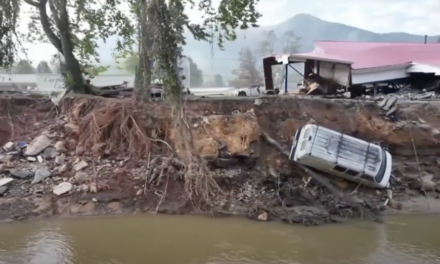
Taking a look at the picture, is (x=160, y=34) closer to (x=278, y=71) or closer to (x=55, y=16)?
(x=55, y=16)

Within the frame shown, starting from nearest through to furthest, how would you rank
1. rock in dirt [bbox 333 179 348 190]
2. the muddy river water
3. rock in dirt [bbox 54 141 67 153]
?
the muddy river water < rock in dirt [bbox 333 179 348 190] < rock in dirt [bbox 54 141 67 153]

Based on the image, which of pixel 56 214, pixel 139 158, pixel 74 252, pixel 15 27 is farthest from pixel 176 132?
pixel 15 27

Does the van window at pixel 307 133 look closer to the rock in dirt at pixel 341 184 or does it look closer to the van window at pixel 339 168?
the van window at pixel 339 168

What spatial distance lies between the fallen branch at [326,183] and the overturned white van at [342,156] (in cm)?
17

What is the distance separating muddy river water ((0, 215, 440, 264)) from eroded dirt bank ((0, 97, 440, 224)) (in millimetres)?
487

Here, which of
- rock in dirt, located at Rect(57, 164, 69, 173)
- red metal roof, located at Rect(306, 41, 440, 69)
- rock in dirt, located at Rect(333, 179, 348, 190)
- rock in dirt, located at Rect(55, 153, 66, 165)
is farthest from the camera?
red metal roof, located at Rect(306, 41, 440, 69)

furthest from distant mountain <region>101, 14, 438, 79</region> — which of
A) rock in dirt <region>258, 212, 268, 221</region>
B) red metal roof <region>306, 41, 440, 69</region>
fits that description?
rock in dirt <region>258, 212, 268, 221</region>

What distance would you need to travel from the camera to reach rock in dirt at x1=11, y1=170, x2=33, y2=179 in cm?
959

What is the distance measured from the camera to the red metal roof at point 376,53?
1459 centimetres

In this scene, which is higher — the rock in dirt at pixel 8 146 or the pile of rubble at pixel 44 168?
the rock in dirt at pixel 8 146

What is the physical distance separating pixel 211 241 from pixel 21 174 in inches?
187

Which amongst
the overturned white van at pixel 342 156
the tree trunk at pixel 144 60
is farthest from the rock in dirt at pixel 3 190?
the overturned white van at pixel 342 156

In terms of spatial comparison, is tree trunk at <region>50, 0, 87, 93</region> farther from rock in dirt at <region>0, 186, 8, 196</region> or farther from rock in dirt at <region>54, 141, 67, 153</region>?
rock in dirt at <region>0, 186, 8, 196</region>

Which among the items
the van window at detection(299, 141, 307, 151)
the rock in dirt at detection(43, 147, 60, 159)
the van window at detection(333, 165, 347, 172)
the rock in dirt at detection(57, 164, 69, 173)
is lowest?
the rock in dirt at detection(57, 164, 69, 173)
